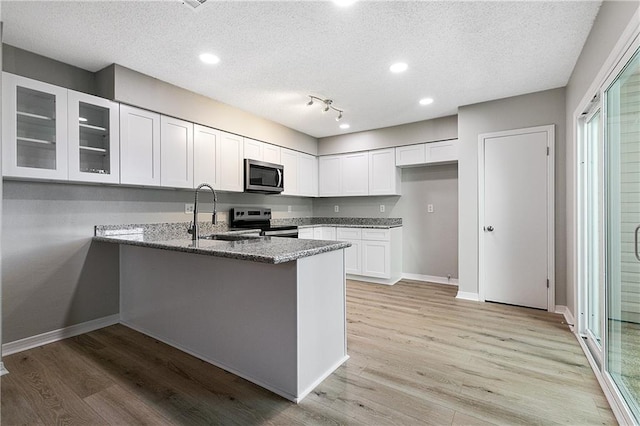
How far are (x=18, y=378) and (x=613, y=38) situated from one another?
14.3 feet

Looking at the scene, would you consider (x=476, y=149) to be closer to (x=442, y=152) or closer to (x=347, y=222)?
(x=442, y=152)

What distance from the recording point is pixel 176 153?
3.22 metres

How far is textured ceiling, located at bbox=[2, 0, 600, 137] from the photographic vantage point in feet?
6.59

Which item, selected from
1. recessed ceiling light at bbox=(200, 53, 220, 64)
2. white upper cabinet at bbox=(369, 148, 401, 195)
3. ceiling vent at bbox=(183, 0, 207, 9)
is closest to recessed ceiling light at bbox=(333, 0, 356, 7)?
ceiling vent at bbox=(183, 0, 207, 9)

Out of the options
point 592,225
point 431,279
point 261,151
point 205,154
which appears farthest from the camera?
point 431,279

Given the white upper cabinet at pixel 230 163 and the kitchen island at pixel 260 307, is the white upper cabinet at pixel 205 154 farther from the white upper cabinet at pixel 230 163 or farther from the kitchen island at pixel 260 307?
the kitchen island at pixel 260 307

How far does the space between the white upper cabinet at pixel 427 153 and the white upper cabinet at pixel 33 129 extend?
4073 millimetres

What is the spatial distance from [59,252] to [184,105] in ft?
6.09

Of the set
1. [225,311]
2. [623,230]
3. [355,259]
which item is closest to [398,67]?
[623,230]

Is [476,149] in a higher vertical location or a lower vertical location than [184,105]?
lower

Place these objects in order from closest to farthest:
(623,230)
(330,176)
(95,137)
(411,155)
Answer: (623,230) < (95,137) < (411,155) < (330,176)

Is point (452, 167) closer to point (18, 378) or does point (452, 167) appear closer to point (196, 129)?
point (196, 129)

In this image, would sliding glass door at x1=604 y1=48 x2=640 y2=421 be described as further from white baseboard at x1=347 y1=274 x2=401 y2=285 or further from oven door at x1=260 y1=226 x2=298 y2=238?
oven door at x1=260 y1=226 x2=298 y2=238

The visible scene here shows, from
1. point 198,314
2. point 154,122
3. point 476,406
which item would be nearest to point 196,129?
point 154,122
